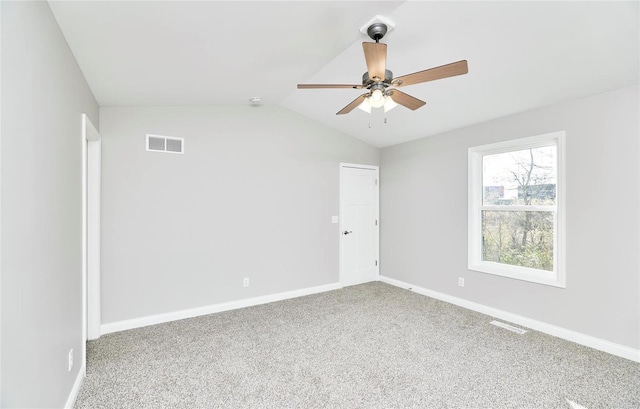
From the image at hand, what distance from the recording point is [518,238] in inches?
136

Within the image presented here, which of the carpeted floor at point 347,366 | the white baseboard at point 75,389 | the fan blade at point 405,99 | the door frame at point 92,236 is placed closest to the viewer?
the white baseboard at point 75,389

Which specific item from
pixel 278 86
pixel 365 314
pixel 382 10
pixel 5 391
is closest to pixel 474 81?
pixel 382 10

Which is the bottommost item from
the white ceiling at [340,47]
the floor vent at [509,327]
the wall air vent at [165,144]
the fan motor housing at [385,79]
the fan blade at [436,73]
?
the floor vent at [509,327]

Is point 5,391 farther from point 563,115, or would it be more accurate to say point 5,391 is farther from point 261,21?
point 563,115

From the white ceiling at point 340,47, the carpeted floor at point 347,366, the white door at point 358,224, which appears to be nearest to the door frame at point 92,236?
the carpeted floor at point 347,366

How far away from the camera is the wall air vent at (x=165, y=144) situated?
3312 millimetres

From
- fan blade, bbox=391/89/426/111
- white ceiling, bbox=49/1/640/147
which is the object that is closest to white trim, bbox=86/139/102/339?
white ceiling, bbox=49/1/640/147

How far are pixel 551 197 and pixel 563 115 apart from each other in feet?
2.71

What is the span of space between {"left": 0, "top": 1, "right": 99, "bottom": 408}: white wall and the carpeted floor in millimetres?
581

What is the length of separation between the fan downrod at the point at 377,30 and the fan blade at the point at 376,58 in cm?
46

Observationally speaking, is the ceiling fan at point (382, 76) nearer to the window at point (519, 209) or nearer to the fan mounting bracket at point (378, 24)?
the fan mounting bracket at point (378, 24)

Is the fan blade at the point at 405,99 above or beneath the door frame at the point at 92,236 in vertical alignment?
above

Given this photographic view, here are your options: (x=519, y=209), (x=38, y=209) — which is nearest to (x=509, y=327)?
(x=519, y=209)

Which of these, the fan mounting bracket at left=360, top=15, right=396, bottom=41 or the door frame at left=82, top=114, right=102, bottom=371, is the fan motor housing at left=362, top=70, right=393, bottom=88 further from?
the door frame at left=82, top=114, right=102, bottom=371
